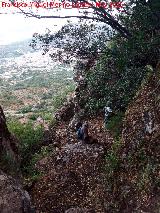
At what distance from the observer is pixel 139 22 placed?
13391 millimetres

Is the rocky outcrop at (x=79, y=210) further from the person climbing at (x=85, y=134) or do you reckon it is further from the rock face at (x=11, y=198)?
the person climbing at (x=85, y=134)

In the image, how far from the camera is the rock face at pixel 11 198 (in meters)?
9.03

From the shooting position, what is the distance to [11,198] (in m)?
9.23

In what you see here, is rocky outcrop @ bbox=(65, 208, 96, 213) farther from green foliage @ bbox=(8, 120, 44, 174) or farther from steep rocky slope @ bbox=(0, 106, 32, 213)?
green foliage @ bbox=(8, 120, 44, 174)

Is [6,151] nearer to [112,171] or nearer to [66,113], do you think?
[112,171]

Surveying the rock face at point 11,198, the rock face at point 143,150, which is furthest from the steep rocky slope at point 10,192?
the rock face at point 143,150

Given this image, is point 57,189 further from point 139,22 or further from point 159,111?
point 139,22

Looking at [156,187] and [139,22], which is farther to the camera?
[139,22]

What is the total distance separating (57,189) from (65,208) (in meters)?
0.93

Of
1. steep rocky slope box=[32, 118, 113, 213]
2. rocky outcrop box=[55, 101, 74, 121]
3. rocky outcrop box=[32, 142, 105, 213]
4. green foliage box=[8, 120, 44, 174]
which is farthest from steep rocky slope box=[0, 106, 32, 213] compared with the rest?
rocky outcrop box=[55, 101, 74, 121]

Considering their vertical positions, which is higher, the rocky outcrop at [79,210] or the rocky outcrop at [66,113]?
the rocky outcrop at [79,210]

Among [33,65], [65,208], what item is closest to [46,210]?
[65,208]

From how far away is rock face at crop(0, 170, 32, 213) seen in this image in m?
9.03

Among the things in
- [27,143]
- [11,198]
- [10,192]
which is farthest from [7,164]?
[27,143]
